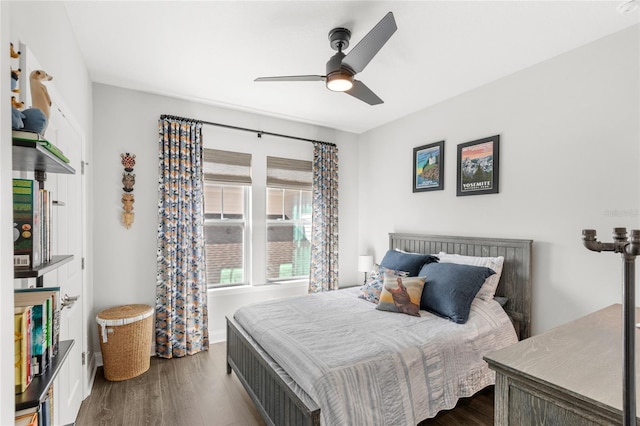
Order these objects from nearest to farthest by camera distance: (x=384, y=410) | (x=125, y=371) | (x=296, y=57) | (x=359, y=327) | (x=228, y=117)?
(x=384, y=410)
(x=359, y=327)
(x=296, y=57)
(x=125, y=371)
(x=228, y=117)

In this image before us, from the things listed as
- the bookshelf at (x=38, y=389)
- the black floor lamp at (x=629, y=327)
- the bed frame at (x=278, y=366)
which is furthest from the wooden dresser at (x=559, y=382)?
the bookshelf at (x=38, y=389)

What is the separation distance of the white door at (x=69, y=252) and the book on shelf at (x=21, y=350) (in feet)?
2.78

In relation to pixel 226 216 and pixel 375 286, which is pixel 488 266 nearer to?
pixel 375 286

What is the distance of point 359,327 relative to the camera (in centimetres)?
229

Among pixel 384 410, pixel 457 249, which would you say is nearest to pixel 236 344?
pixel 384 410

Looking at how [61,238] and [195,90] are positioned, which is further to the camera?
[195,90]

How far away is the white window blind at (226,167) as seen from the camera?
11.9ft

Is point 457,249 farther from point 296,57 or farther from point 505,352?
point 296,57

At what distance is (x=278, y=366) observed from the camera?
198cm

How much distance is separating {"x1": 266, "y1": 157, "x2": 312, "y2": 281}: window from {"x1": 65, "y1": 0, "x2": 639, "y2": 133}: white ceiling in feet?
3.69

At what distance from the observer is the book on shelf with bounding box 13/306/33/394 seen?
3.06ft

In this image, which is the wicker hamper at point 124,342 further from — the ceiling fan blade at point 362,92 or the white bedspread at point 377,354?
the ceiling fan blade at point 362,92

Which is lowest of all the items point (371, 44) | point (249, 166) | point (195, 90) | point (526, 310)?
point (526, 310)

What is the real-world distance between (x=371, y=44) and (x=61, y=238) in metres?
2.27
